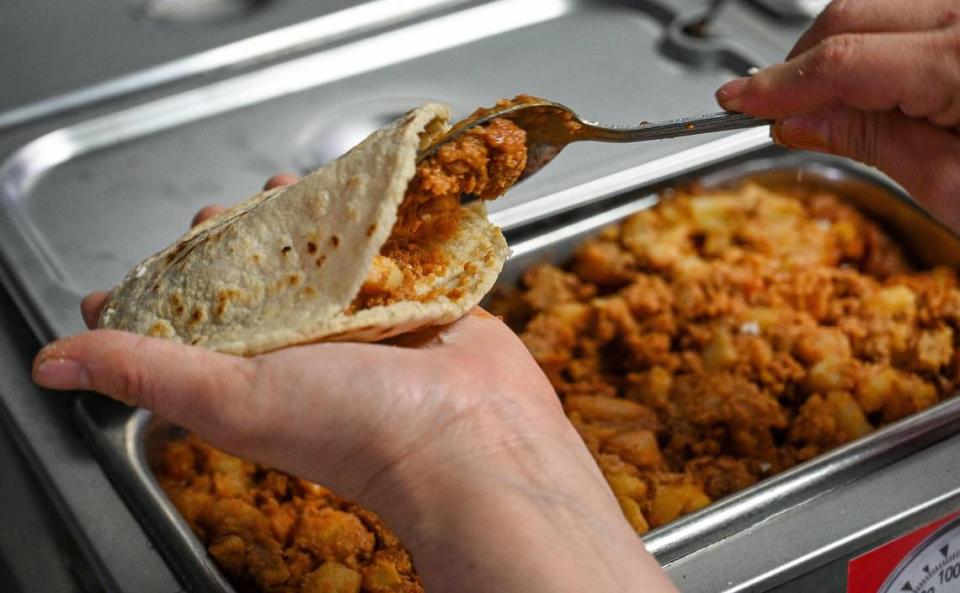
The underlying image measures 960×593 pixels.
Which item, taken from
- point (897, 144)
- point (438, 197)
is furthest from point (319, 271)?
point (897, 144)

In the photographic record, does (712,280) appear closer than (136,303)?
No

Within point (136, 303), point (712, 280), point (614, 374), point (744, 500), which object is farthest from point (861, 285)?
point (136, 303)

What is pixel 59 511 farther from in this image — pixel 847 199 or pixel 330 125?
pixel 847 199

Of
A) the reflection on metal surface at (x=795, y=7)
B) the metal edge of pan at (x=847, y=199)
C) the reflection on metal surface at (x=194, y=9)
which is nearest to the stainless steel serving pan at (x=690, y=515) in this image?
the metal edge of pan at (x=847, y=199)

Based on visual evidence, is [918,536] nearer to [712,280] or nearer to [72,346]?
[712,280]

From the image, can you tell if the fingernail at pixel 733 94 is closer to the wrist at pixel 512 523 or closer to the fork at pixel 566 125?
the fork at pixel 566 125
